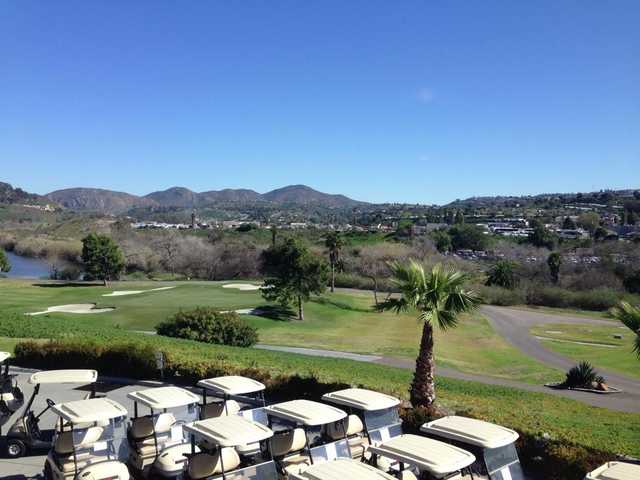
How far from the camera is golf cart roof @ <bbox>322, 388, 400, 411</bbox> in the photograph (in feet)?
28.8

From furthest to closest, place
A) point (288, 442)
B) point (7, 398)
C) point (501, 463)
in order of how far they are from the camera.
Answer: point (7, 398), point (288, 442), point (501, 463)

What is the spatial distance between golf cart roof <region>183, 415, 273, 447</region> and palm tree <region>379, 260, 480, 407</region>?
5.38 m

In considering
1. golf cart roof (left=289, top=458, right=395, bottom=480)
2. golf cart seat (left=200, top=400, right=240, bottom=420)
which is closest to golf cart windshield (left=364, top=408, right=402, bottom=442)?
golf cart roof (left=289, top=458, right=395, bottom=480)

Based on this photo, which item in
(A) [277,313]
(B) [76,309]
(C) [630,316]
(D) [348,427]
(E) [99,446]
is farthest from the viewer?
(A) [277,313]

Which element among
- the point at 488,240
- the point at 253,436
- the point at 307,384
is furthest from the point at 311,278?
the point at 488,240

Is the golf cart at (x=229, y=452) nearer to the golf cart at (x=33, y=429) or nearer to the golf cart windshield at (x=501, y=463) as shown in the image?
the golf cart windshield at (x=501, y=463)

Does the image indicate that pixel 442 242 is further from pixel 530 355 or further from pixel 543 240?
pixel 530 355

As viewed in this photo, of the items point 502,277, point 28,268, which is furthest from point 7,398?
point 28,268

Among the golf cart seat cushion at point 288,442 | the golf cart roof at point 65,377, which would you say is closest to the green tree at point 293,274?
the golf cart roof at point 65,377

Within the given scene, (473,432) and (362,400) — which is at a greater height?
(473,432)

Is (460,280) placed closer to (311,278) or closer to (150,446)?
(150,446)

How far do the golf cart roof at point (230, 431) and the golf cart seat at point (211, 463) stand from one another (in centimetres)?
23

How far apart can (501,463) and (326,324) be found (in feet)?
123

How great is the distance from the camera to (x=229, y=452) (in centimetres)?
735
